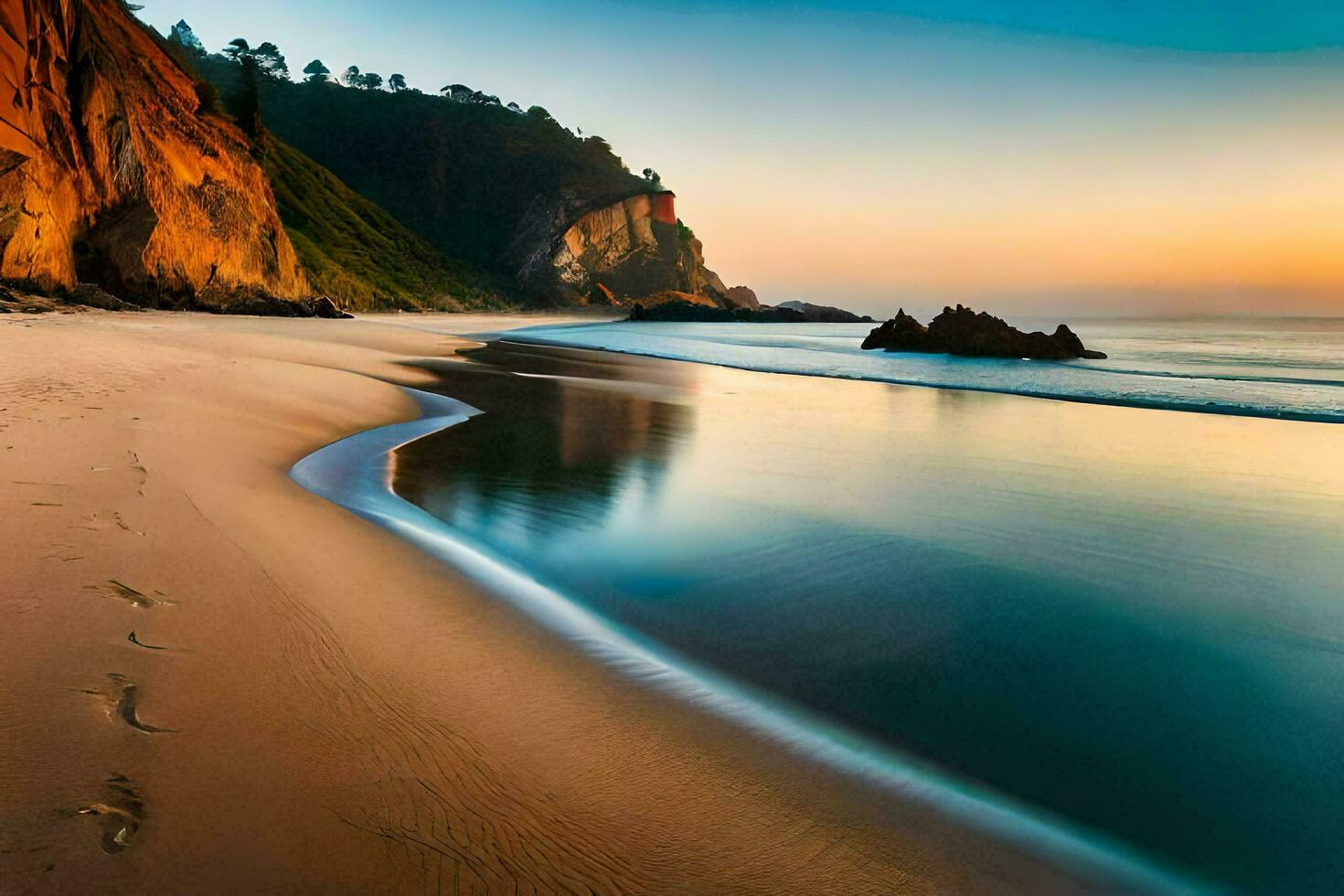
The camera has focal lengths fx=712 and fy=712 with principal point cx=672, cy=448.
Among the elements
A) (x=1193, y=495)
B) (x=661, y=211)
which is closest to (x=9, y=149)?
(x=1193, y=495)

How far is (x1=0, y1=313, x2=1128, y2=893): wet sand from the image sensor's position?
1.67 metres

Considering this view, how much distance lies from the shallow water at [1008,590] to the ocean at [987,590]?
0.7 inches

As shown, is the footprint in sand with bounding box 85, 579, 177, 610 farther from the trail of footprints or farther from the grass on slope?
the grass on slope

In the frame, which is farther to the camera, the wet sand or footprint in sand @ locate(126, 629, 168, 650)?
footprint in sand @ locate(126, 629, 168, 650)

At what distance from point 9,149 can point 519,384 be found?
A: 57.1 ft

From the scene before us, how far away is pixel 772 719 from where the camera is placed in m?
2.87

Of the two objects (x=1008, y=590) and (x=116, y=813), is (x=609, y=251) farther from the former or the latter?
(x=116, y=813)

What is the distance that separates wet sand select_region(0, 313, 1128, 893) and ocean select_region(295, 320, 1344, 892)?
1.42 feet

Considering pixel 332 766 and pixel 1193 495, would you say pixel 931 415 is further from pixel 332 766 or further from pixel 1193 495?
pixel 332 766

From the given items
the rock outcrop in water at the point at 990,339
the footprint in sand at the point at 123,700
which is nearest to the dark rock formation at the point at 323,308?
the rock outcrop in water at the point at 990,339

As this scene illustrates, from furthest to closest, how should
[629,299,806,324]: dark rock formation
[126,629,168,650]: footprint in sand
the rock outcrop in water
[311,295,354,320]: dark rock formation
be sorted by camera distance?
[629,299,806,324]: dark rock formation < [311,295,354,320]: dark rock formation < the rock outcrop in water < [126,629,168,650]: footprint in sand

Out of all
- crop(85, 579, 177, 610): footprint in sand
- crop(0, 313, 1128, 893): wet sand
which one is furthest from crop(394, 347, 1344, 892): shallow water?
crop(85, 579, 177, 610): footprint in sand

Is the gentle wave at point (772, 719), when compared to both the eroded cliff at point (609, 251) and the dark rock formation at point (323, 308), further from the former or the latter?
the eroded cliff at point (609, 251)

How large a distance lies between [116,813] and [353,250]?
70058mm
